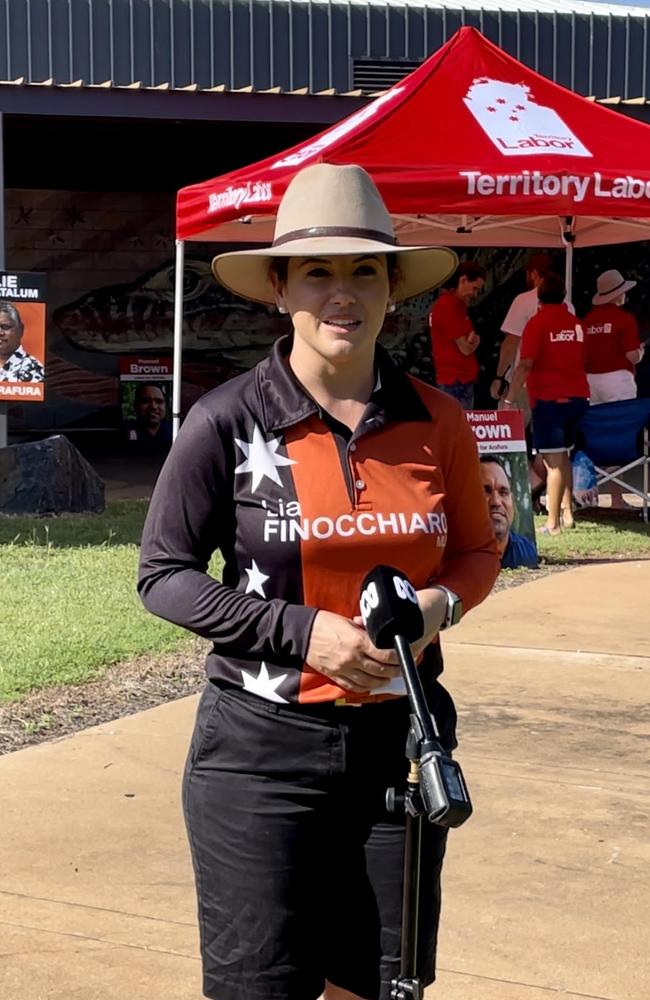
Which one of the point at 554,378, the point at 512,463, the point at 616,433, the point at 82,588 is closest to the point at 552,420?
the point at 554,378

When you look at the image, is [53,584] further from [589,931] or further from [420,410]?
[420,410]

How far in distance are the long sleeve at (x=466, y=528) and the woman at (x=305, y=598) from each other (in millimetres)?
50

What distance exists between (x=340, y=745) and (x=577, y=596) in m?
6.54

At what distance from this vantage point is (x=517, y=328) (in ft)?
43.2

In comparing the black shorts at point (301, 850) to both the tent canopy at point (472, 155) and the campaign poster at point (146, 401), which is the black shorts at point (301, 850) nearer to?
the tent canopy at point (472, 155)

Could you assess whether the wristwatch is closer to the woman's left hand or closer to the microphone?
the woman's left hand

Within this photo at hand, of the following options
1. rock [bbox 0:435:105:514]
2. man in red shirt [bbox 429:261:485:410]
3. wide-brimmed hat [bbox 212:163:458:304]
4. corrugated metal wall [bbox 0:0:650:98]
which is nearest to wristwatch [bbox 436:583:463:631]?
wide-brimmed hat [bbox 212:163:458:304]

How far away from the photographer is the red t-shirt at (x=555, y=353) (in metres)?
11.3

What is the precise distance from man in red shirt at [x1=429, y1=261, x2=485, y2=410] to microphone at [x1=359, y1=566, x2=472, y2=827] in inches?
410

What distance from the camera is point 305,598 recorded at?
8.71 feet

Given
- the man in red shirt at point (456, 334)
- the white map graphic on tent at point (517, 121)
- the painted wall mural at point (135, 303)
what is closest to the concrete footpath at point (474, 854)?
the white map graphic on tent at point (517, 121)

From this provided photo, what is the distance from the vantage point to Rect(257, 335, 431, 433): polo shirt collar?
270cm

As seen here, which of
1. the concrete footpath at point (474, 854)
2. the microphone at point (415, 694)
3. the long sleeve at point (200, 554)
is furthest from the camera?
the concrete footpath at point (474, 854)

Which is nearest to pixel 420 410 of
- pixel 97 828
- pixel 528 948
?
pixel 528 948
